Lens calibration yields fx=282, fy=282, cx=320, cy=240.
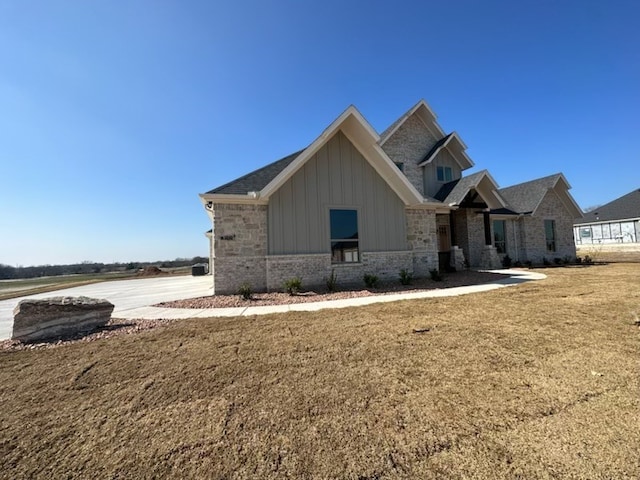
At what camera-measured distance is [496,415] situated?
2.66 m

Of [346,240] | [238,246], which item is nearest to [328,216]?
[346,240]

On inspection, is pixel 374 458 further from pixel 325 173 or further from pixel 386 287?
pixel 325 173

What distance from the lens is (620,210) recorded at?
98.9 ft

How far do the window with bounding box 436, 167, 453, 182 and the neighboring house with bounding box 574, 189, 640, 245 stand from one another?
17.9 m

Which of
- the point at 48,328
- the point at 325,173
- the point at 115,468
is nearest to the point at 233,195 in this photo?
the point at 325,173

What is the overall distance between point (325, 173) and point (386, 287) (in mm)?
5097

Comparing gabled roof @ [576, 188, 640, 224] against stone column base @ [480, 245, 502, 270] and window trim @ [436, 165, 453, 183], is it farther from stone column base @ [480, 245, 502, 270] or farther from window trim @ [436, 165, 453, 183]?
window trim @ [436, 165, 453, 183]

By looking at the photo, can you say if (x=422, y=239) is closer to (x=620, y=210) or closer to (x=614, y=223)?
(x=614, y=223)

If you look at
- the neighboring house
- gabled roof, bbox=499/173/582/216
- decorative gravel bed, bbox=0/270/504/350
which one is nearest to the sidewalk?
decorative gravel bed, bbox=0/270/504/350

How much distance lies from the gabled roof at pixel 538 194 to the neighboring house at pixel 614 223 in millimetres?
9353

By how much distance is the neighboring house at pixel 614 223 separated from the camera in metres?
28.2

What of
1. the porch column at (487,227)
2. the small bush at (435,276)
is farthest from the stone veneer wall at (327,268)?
the porch column at (487,227)

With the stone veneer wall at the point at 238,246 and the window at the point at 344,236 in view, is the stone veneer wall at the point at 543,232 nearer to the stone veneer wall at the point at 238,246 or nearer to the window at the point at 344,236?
the window at the point at 344,236

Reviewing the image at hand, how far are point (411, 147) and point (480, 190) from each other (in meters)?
5.21
